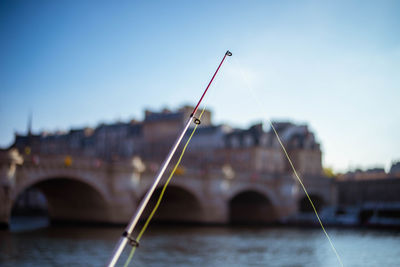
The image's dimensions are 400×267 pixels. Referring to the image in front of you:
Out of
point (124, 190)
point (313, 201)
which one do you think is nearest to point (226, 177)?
point (124, 190)

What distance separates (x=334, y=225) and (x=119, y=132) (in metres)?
53.0

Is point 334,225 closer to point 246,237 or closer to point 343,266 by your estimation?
point 246,237

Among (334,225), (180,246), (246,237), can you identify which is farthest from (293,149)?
(180,246)

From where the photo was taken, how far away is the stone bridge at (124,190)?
46.1m

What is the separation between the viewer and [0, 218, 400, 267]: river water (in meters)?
31.5

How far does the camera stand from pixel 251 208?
78125mm

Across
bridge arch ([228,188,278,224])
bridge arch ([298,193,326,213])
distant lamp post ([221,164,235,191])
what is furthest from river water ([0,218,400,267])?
bridge arch ([298,193,326,213])

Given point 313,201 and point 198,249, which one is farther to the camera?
point 313,201

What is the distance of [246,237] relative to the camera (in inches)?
1932

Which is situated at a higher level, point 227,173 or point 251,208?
point 227,173

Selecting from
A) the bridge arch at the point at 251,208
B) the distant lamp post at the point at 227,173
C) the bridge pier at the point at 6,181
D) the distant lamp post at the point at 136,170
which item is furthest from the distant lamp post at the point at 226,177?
the bridge pier at the point at 6,181

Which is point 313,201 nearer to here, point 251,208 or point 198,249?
point 251,208

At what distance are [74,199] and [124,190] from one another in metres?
6.90

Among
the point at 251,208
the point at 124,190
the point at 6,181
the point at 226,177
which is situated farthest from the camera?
the point at 251,208
